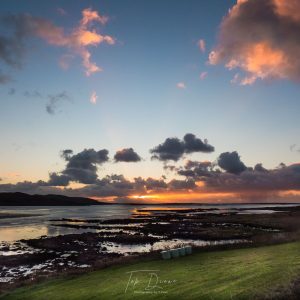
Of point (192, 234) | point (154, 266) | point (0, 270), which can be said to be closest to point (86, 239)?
point (192, 234)

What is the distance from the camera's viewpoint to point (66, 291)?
25.2 meters

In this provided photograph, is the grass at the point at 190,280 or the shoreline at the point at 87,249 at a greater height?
the grass at the point at 190,280

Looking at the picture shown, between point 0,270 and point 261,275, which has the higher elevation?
point 261,275

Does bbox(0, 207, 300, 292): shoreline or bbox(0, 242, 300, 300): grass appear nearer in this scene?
bbox(0, 242, 300, 300): grass

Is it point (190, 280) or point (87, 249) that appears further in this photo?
point (87, 249)

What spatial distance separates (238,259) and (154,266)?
690 centimetres

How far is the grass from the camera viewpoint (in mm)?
19547

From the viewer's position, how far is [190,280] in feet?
74.2

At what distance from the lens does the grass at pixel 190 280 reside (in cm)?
1955

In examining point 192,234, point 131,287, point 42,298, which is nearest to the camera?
point 131,287

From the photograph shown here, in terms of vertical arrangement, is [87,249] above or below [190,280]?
below

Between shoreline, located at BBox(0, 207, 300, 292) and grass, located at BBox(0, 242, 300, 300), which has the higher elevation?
grass, located at BBox(0, 242, 300, 300)

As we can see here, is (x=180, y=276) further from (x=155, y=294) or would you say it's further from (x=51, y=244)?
(x=51, y=244)

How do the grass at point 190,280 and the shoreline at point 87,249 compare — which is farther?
the shoreline at point 87,249
